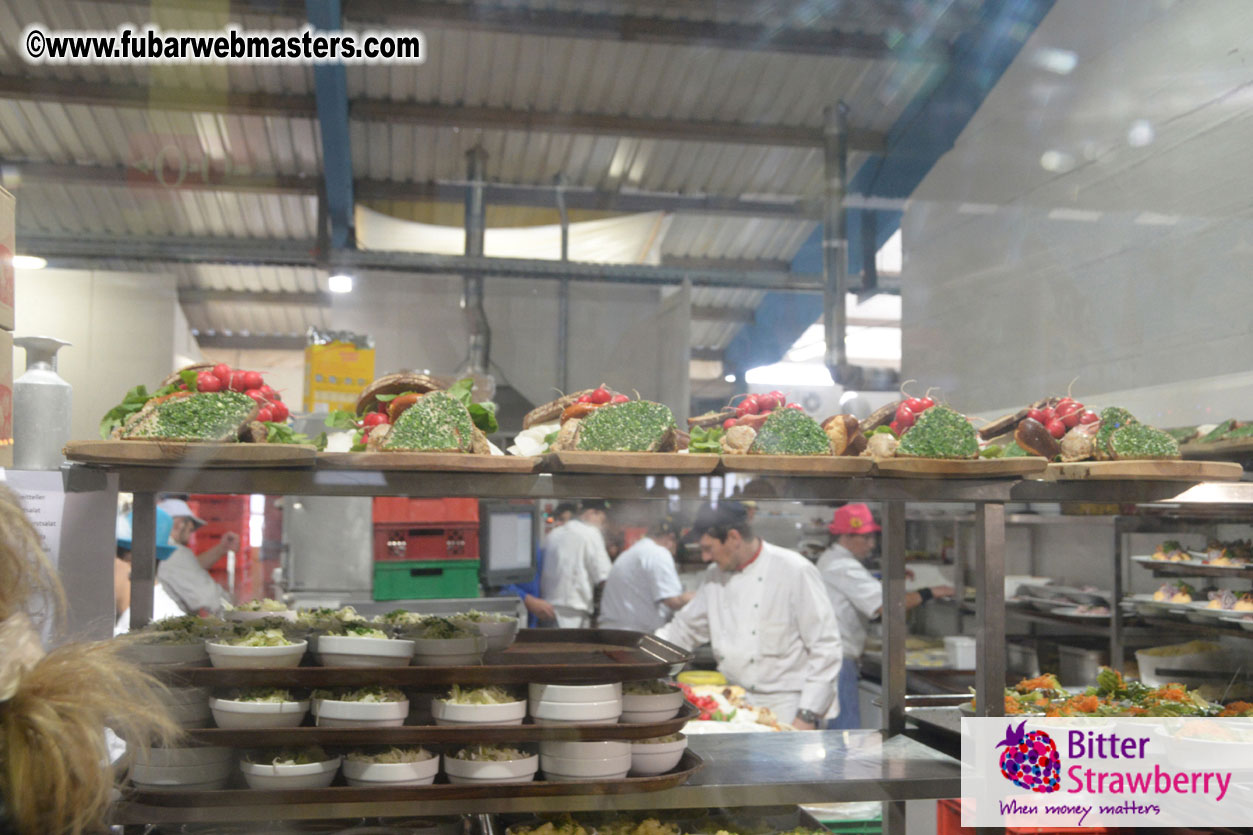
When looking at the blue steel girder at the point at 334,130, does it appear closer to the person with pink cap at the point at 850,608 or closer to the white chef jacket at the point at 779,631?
the white chef jacket at the point at 779,631

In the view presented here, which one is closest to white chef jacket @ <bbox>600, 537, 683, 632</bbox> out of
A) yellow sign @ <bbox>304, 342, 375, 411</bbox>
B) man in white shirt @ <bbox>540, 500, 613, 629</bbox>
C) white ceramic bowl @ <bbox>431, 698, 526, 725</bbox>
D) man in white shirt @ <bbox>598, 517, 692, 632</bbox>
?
man in white shirt @ <bbox>598, 517, 692, 632</bbox>

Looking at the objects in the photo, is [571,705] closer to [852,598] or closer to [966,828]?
[966,828]

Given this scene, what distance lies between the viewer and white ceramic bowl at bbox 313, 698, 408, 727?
1.57 metres

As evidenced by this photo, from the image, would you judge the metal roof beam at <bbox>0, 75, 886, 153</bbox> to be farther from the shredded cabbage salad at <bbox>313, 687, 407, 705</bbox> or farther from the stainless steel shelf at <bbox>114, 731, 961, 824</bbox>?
the stainless steel shelf at <bbox>114, 731, 961, 824</bbox>

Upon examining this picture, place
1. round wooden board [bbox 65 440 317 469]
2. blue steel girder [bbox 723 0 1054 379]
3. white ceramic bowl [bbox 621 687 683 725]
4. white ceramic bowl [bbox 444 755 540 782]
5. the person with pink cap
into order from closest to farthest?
round wooden board [bbox 65 440 317 469], white ceramic bowl [bbox 444 755 540 782], white ceramic bowl [bbox 621 687 683 725], the person with pink cap, blue steel girder [bbox 723 0 1054 379]

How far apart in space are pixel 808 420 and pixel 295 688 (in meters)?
1.04

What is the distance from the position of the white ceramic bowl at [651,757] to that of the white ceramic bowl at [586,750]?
0.13 ft

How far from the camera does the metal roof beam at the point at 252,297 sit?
583 cm

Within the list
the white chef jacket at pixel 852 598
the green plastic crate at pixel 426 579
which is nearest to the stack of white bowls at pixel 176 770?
the green plastic crate at pixel 426 579

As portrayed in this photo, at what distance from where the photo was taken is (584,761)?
64.5 inches

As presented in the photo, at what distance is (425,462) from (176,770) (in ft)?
2.09

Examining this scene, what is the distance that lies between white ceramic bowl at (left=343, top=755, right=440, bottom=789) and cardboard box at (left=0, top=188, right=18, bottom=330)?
3.14 ft

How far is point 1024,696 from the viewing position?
2.33 metres

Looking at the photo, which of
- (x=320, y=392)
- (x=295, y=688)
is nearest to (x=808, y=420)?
(x=295, y=688)
